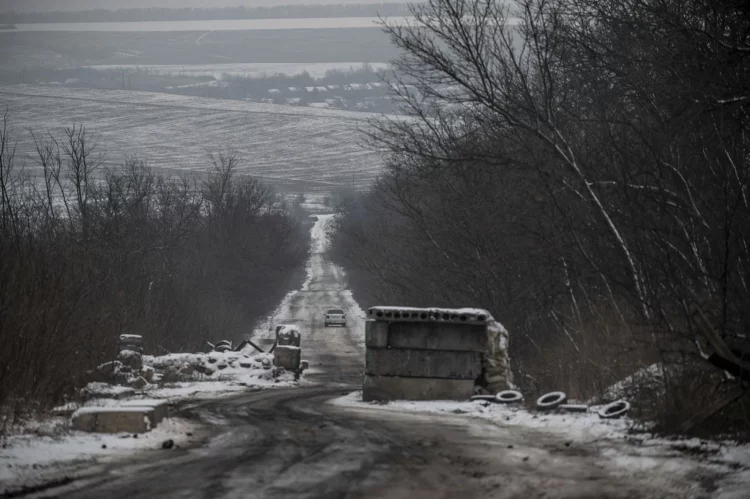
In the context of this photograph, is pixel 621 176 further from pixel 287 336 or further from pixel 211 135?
pixel 211 135

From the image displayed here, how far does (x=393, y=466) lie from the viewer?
28.6ft

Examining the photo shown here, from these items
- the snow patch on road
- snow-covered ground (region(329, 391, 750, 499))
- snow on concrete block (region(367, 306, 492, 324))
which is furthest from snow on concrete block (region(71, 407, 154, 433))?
the snow patch on road

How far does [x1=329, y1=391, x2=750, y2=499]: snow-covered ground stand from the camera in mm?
7691

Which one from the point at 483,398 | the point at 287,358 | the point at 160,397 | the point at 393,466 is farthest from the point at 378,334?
the point at 287,358

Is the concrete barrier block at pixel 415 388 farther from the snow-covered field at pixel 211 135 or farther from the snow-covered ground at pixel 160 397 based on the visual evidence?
the snow-covered field at pixel 211 135

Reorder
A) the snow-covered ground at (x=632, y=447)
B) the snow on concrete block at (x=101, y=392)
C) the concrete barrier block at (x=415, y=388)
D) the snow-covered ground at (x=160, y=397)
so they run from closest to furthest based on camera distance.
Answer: the snow-covered ground at (x=632, y=447) < the snow-covered ground at (x=160, y=397) < the snow on concrete block at (x=101, y=392) < the concrete barrier block at (x=415, y=388)

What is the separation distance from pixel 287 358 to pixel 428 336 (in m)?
14.4

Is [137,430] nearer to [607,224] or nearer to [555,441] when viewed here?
[555,441]

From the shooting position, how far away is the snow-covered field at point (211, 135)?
151875 millimetres

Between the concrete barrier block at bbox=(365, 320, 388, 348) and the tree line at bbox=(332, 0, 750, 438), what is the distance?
2.92 m

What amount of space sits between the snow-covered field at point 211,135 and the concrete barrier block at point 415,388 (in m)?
117

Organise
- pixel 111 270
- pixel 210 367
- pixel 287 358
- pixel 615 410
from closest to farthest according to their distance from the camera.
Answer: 1. pixel 615 410
2. pixel 210 367
3. pixel 287 358
4. pixel 111 270

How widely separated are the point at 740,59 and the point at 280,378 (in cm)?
1819

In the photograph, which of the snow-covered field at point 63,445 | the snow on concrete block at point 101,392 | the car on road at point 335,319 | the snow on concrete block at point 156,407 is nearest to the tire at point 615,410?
the snow-covered field at point 63,445
